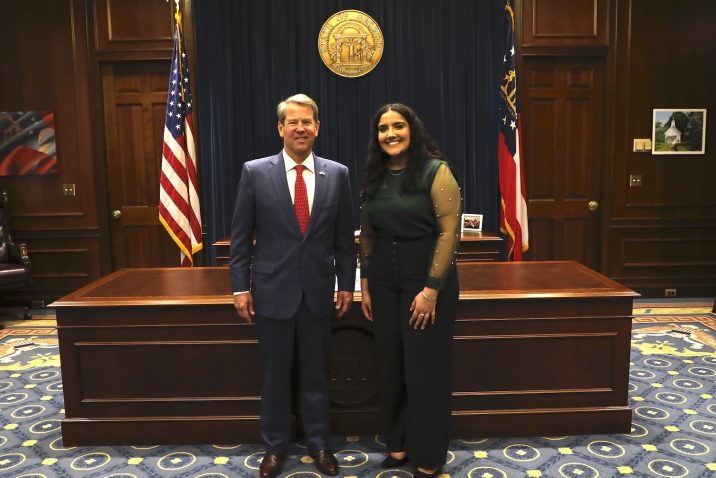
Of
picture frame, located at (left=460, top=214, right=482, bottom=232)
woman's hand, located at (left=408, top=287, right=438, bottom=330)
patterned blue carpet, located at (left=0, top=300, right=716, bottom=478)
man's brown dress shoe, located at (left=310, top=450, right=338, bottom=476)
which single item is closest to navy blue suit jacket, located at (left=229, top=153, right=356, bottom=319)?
woman's hand, located at (left=408, top=287, right=438, bottom=330)

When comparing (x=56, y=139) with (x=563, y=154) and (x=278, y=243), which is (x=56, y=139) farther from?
(x=563, y=154)

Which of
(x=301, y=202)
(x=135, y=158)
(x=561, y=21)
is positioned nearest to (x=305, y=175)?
(x=301, y=202)

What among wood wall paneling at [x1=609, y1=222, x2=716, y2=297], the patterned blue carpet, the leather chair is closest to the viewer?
the patterned blue carpet

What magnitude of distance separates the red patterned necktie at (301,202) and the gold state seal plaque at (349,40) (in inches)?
127

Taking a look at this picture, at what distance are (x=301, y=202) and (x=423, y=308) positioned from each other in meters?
0.63

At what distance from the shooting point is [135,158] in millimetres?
5434

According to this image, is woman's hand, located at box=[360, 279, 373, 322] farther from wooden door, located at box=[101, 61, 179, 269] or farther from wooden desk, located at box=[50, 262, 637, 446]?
wooden door, located at box=[101, 61, 179, 269]

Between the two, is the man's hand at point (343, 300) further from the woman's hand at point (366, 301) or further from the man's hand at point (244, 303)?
the man's hand at point (244, 303)

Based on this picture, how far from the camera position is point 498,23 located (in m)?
5.22

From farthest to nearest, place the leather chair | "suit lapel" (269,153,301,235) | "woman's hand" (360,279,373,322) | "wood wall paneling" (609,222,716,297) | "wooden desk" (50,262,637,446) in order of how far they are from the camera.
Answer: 1. "wood wall paneling" (609,222,716,297)
2. the leather chair
3. "wooden desk" (50,262,637,446)
4. "woman's hand" (360,279,373,322)
5. "suit lapel" (269,153,301,235)

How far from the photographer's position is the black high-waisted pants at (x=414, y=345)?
2168mm

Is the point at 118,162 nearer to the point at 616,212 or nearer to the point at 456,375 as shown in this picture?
the point at 456,375

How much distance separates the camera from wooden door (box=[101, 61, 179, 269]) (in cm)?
533

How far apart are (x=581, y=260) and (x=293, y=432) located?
3938mm
